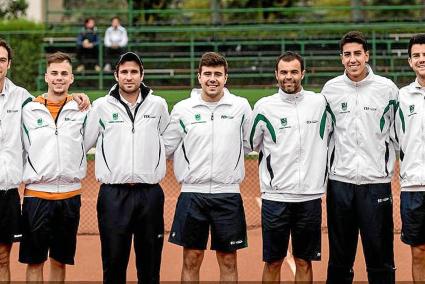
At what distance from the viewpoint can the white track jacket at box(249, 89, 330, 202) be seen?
24.6 ft

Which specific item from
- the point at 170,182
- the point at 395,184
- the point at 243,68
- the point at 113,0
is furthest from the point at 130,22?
the point at 395,184

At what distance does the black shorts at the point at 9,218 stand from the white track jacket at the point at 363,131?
289 centimetres

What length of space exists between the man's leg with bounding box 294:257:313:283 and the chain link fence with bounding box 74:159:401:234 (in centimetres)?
426

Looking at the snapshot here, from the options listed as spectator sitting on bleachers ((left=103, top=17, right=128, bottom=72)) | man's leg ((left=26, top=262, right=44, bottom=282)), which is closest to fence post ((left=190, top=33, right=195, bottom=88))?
spectator sitting on bleachers ((left=103, top=17, right=128, bottom=72))

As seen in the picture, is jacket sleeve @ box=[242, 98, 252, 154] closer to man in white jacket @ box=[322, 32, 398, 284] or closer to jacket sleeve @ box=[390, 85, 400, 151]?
man in white jacket @ box=[322, 32, 398, 284]

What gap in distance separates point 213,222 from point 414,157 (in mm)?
1876

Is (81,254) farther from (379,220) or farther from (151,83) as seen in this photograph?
(151,83)

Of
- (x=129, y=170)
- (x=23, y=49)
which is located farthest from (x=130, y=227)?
(x=23, y=49)

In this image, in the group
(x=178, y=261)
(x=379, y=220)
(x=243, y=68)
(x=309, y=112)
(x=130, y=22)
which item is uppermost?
(x=130, y=22)

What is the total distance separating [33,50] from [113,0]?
7.02m

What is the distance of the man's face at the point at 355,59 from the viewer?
758 cm

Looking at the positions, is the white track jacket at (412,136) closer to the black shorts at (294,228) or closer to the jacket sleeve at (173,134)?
the black shorts at (294,228)

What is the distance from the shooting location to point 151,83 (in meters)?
21.6

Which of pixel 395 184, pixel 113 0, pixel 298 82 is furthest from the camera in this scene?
pixel 113 0
